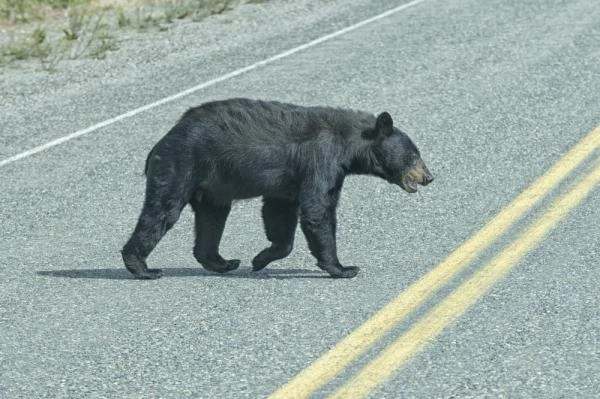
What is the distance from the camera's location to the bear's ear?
7.40m

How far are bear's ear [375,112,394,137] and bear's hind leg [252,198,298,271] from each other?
59cm

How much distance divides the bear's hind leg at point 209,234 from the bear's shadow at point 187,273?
7 cm

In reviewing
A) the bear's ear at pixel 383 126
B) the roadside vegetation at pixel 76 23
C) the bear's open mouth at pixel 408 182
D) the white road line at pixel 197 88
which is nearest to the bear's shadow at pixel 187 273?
the bear's open mouth at pixel 408 182

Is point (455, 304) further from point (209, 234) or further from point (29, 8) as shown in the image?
point (29, 8)

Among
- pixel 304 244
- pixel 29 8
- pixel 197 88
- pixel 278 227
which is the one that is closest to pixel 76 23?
pixel 29 8

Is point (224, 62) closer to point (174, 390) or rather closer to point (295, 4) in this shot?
point (295, 4)

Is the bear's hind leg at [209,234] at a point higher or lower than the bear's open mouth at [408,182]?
lower

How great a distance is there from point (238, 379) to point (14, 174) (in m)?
4.64

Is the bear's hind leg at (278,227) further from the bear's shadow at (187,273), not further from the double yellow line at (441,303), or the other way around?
the double yellow line at (441,303)

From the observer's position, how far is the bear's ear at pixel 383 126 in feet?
24.3

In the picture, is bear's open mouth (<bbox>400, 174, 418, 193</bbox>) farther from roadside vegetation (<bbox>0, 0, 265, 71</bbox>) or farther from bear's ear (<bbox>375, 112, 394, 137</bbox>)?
roadside vegetation (<bbox>0, 0, 265, 71</bbox>)

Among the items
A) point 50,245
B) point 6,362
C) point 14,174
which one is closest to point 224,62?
point 14,174

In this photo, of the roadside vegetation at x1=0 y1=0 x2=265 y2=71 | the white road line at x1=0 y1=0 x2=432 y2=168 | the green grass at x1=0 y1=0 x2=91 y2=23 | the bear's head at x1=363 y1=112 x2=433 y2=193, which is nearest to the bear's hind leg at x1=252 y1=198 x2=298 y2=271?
the bear's head at x1=363 y1=112 x2=433 y2=193

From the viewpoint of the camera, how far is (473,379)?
602cm
